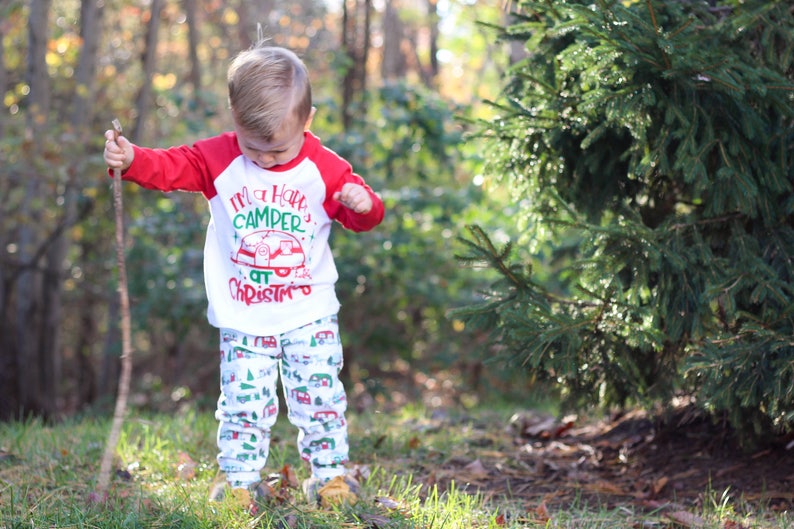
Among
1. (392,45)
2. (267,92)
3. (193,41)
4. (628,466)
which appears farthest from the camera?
(392,45)

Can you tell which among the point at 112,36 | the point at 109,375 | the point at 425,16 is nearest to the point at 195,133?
the point at 109,375

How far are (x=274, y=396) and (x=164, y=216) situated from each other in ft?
14.0

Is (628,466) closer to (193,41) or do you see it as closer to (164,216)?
(164,216)

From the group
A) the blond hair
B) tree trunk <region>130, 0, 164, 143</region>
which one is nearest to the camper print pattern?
the blond hair

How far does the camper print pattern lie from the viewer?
3062 millimetres

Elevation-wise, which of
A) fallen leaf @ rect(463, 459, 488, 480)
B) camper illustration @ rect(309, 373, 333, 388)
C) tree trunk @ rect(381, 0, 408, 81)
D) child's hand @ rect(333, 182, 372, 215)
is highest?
tree trunk @ rect(381, 0, 408, 81)

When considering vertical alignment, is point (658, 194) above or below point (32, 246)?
above

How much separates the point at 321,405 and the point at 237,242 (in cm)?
70

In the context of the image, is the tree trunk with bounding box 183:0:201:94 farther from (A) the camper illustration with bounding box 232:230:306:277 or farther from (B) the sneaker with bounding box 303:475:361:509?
(B) the sneaker with bounding box 303:475:361:509

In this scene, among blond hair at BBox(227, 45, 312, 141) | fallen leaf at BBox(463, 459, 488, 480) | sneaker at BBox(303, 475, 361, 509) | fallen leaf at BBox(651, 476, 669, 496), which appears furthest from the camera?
fallen leaf at BBox(463, 459, 488, 480)

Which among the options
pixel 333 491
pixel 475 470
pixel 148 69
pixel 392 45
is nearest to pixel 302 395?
pixel 333 491

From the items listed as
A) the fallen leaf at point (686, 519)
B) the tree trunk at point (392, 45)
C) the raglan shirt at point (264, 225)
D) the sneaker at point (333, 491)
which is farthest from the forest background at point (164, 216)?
the tree trunk at point (392, 45)

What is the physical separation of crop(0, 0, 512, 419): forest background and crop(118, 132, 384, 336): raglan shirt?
6.71ft

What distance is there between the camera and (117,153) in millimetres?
2828
